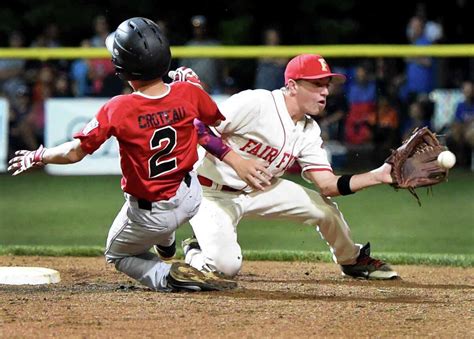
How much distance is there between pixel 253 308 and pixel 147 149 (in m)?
0.94

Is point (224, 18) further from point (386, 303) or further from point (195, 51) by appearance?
point (386, 303)

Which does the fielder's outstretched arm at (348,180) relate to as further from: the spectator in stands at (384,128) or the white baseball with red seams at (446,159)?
the spectator in stands at (384,128)

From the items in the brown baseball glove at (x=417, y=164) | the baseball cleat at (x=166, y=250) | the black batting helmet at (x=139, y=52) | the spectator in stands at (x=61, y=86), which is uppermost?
the black batting helmet at (x=139, y=52)

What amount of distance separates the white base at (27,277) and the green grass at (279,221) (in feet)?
5.48

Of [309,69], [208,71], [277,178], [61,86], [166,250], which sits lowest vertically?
[61,86]

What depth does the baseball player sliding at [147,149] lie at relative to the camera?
5207 millimetres

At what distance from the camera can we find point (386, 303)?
5.39 meters

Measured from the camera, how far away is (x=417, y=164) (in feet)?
19.0

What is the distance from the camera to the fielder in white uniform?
6.06 meters

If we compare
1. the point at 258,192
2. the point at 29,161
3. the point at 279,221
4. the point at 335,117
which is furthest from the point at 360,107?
the point at 29,161

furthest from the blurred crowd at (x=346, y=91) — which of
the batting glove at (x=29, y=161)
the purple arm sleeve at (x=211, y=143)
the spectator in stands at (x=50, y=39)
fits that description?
the batting glove at (x=29, y=161)

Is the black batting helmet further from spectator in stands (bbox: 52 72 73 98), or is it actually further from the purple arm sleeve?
spectator in stands (bbox: 52 72 73 98)

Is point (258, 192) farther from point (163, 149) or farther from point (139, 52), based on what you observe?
point (139, 52)

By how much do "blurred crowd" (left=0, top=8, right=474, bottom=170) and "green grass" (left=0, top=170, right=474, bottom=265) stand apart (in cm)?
65
